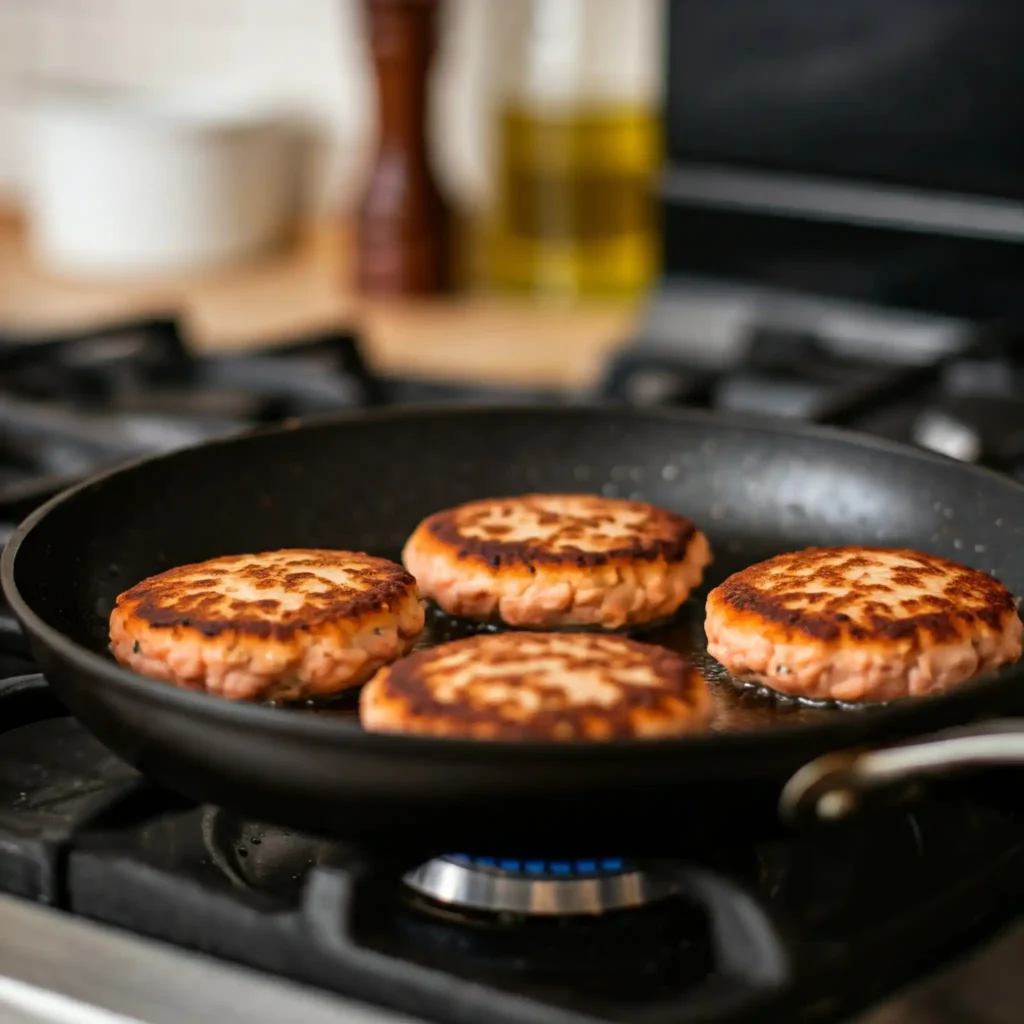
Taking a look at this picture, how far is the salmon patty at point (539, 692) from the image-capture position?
72 cm

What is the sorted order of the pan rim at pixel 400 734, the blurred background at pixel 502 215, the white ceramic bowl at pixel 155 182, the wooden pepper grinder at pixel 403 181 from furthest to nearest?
the white ceramic bowl at pixel 155 182
the wooden pepper grinder at pixel 403 181
the blurred background at pixel 502 215
the pan rim at pixel 400 734

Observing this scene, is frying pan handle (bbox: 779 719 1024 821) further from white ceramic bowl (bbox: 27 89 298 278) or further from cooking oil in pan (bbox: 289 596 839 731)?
white ceramic bowl (bbox: 27 89 298 278)

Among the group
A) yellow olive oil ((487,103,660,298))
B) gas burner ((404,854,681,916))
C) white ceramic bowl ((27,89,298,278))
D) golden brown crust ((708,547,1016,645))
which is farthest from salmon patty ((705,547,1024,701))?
white ceramic bowl ((27,89,298,278))

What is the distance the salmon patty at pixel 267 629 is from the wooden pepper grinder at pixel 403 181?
4.02 ft

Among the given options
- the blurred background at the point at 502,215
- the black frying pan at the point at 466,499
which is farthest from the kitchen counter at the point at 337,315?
the black frying pan at the point at 466,499

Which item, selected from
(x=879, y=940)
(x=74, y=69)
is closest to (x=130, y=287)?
(x=74, y=69)

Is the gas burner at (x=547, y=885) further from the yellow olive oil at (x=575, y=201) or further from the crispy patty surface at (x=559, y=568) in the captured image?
the yellow olive oil at (x=575, y=201)

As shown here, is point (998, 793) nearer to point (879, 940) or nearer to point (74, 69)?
point (879, 940)

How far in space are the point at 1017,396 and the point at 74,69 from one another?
67.1 inches

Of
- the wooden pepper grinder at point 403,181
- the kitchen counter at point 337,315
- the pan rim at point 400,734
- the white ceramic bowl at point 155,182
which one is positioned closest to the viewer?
the pan rim at point 400,734

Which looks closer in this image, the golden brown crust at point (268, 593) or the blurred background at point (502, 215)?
the golden brown crust at point (268, 593)

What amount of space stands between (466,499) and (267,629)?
376mm

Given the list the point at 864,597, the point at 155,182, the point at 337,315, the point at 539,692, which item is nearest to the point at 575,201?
the point at 337,315

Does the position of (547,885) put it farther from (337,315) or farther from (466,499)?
(337,315)
